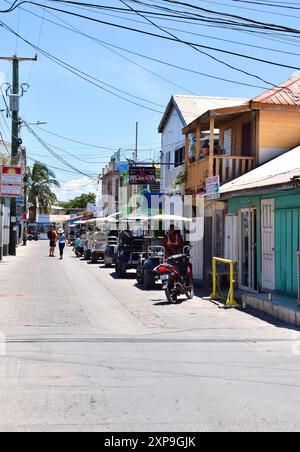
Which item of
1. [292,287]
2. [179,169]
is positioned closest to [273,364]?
[292,287]

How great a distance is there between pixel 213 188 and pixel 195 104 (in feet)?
54.7

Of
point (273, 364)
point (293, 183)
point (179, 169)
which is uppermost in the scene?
point (179, 169)

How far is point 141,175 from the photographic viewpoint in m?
33.1

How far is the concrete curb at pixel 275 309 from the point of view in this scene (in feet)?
36.6

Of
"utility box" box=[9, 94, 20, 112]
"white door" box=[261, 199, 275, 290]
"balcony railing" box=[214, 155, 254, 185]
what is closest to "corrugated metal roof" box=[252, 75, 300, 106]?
"balcony railing" box=[214, 155, 254, 185]

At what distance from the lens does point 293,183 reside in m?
11.2

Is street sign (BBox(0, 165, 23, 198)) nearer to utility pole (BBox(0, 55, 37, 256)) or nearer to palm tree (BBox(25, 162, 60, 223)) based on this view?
utility pole (BBox(0, 55, 37, 256))

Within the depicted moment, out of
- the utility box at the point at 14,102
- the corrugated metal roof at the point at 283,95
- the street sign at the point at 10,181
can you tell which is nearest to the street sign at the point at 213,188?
the corrugated metal roof at the point at 283,95

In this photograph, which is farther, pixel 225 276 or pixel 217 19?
pixel 225 276

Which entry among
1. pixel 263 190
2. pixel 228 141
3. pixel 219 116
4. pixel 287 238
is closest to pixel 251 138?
pixel 219 116

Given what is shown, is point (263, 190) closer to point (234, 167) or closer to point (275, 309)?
point (275, 309)

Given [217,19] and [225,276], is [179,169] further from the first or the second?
[217,19]
